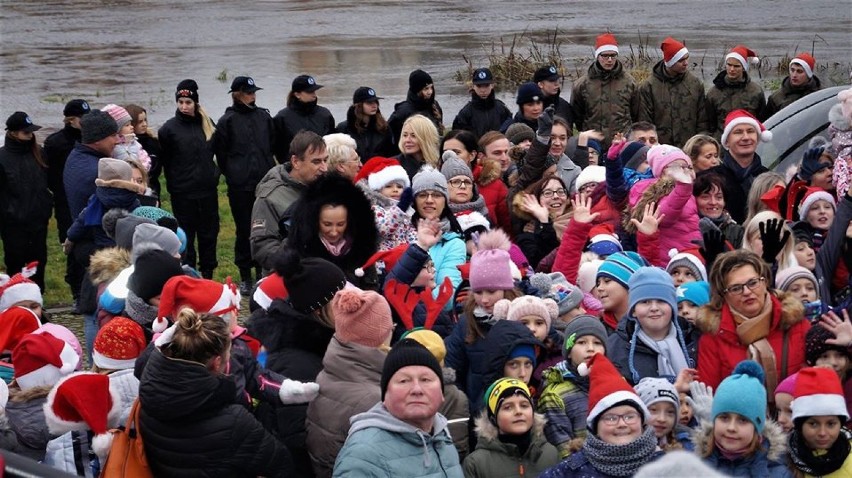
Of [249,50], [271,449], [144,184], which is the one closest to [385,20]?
[249,50]

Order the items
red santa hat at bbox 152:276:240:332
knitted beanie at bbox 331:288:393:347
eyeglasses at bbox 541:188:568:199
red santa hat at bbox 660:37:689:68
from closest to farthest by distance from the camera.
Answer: knitted beanie at bbox 331:288:393:347 → red santa hat at bbox 152:276:240:332 → eyeglasses at bbox 541:188:568:199 → red santa hat at bbox 660:37:689:68

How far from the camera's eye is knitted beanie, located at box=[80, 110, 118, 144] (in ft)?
30.9

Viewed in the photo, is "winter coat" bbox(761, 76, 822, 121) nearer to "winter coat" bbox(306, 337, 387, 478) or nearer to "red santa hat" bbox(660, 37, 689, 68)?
"red santa hat" bbox(660, 37, 689, 68)

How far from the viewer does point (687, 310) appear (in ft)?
21.9

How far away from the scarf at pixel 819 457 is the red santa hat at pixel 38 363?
333 centimetres

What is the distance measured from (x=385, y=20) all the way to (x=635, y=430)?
25.3m

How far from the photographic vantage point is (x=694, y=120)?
A: 39.6 ft

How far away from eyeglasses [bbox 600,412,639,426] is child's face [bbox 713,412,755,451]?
1.19 ft

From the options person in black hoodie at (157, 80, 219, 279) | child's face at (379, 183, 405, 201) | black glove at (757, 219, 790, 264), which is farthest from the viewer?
person in black hoodie at (157, 80, 219, 279)

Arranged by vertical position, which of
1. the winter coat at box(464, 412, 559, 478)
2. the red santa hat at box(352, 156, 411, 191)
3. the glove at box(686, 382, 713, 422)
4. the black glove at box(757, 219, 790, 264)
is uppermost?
the red santa hat at box(352, 156, 411, 191)

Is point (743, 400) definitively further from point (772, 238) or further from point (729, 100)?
point (729, 100)

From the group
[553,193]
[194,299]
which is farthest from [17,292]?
[553,193]

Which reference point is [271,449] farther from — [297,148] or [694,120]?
[694,120]

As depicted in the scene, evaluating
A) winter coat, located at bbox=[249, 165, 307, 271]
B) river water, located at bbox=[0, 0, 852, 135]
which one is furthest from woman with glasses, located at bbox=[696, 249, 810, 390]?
river water, located at bbox=[0, 0, 852, 135]
